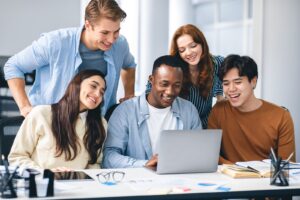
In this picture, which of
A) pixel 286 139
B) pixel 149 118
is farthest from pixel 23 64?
pixel 286 139

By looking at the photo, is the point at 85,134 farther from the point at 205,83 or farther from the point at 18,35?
the point at 18,35

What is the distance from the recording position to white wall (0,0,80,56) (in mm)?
5211

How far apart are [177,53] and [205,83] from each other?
9.1 inches

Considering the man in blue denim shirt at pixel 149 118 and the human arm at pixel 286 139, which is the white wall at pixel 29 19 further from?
the human arm at pixel 286 139

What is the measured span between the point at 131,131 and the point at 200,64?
2.07 feet

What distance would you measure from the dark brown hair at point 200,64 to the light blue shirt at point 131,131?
0.94 ft

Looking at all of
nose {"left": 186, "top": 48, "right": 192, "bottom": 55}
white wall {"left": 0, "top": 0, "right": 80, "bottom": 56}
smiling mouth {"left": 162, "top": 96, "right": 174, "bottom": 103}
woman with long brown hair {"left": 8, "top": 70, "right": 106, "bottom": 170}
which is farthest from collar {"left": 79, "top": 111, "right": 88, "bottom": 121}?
white wall {"left": 0, "top": 0, "right": 80, "bottom": 56}

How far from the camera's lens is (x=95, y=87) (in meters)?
2.78

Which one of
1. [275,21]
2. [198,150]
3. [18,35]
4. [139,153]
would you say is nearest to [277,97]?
[275,21]

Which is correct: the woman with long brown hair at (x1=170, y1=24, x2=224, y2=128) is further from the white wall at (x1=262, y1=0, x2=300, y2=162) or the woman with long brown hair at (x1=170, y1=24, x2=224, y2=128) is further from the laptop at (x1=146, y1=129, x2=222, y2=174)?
the white wall at (x1=262, y1=0, x2=300, y2=162)

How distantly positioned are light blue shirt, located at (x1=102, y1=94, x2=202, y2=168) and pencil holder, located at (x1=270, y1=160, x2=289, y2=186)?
2.39ft

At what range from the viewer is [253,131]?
3.05 m

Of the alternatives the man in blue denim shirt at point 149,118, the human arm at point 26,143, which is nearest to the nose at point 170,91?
the man in blue denim shirt at point 149,118

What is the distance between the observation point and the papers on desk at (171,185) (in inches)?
82.7
